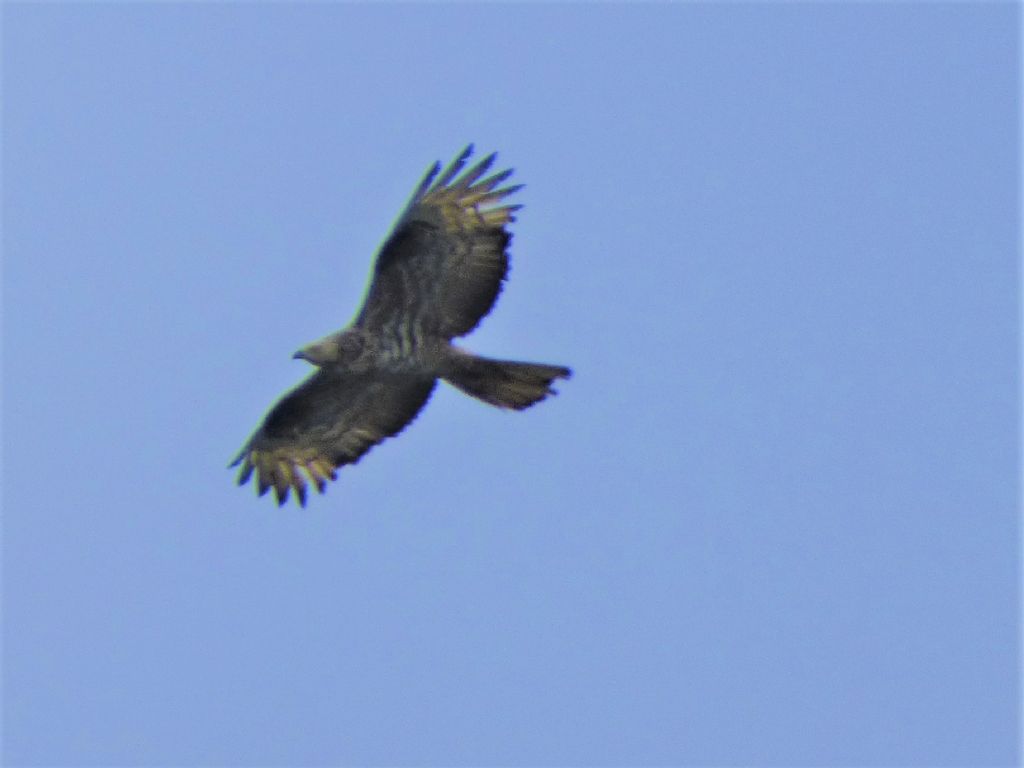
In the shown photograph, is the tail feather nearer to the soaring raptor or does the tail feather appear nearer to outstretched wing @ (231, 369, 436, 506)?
the soaring raptor

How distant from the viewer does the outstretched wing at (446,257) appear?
1850cm

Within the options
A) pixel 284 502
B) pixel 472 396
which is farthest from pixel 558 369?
pixel 284 502

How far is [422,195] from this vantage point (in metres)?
18.5

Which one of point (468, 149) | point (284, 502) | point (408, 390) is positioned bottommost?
point (284, 502)

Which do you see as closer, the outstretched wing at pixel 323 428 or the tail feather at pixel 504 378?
the tail feather at pixel 504 378

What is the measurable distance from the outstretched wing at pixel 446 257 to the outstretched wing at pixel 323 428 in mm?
1026

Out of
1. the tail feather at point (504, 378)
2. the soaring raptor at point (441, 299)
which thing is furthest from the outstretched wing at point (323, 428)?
the tail feather at point (504, 378)

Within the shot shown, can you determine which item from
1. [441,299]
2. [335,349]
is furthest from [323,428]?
[441,299]

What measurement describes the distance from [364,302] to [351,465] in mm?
2143

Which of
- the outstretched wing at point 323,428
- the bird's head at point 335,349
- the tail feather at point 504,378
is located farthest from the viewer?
the outstretched wing at point 323,428

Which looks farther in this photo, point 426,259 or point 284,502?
point 284,502

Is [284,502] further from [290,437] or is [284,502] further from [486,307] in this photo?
[486,307]

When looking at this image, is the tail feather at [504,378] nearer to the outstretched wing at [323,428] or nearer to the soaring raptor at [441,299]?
the soaring raptor at [441,299]

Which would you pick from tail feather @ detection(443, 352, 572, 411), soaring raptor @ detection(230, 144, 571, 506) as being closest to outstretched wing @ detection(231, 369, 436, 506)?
soaring raptor @ detection(230, 144, 571, 506)
